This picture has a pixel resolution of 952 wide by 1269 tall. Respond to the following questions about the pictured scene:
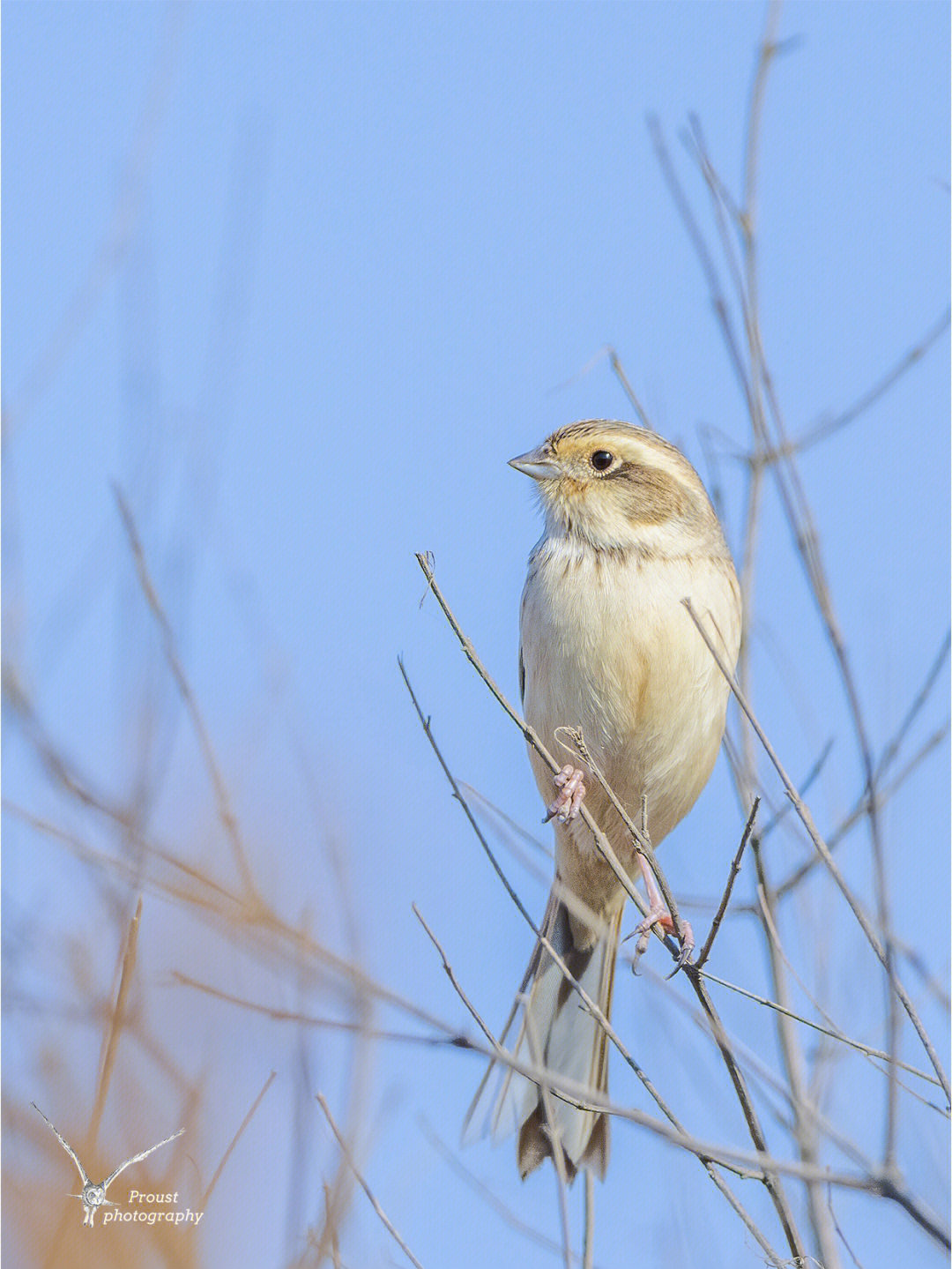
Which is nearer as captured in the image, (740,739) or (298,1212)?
(298,1212)

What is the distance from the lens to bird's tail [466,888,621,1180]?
4281 millimetres

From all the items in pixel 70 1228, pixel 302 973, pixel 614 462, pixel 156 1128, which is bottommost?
pixel 70 1228

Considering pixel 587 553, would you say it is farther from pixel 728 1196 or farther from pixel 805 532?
pixel 728 1196

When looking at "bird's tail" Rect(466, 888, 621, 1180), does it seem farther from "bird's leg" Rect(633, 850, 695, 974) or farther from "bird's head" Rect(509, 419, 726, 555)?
"bird's head" Rect(509, 419, 726, 555)

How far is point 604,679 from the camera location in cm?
442

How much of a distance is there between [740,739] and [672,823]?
91cm

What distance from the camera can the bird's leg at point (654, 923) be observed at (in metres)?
3.99

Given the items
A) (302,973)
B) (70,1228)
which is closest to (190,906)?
(302,973)

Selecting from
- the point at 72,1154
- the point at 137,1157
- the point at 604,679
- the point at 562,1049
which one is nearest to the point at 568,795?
the point at 604,679

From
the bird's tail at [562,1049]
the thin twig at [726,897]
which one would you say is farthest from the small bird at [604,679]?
the thin twig at [726,897]

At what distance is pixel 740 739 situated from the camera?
4.12 m

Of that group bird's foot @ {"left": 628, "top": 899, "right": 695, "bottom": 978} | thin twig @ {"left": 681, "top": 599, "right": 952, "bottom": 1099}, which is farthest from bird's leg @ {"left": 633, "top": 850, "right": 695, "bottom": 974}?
thin twig @ {"left": 681, "top": 599, "right": 952, "bottom": 1099}

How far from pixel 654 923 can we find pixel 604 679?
768mm

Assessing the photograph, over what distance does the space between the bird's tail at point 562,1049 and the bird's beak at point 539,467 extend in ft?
4.65
